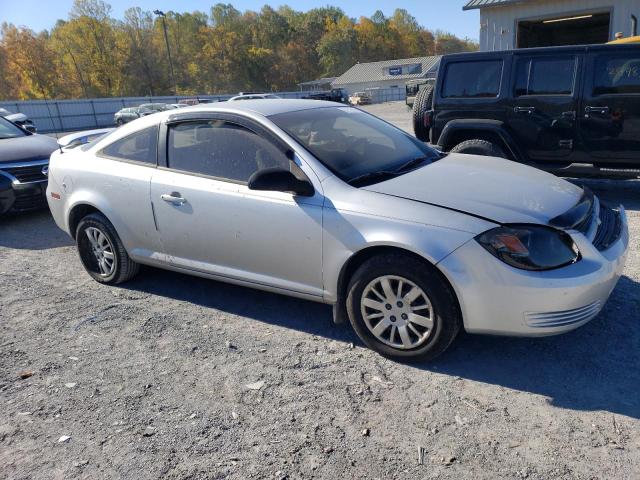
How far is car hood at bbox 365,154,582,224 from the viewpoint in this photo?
3.11 m

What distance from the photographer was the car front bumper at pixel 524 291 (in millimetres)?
2893

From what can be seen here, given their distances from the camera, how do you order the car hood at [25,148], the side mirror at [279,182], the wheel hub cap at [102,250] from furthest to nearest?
the car hood at [25,148], the wheel hub cap at [102,250], the side mirror at [279,182]

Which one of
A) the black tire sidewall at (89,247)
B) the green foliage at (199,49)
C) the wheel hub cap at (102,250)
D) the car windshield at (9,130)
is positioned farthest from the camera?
the green foliage at (199,49)

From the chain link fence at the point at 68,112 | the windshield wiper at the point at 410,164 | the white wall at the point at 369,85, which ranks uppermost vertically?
the windshield wiper at the point at 410,164

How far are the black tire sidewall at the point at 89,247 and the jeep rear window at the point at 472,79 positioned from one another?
16.1 feet

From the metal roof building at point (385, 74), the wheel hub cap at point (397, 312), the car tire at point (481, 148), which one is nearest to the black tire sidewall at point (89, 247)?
the wheel hub cap at point (397, 312)

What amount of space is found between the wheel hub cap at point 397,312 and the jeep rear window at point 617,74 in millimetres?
4732

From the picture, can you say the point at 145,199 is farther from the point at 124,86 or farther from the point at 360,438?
the point at 124,86

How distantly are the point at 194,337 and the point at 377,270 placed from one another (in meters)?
1.49

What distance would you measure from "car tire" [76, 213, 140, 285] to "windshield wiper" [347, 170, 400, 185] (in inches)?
90.3

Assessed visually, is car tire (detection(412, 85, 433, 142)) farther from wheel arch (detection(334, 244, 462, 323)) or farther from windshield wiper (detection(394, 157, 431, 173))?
wheel arch (detection(334, 244, 462, 323))

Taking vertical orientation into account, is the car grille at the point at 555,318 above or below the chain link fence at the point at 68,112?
above

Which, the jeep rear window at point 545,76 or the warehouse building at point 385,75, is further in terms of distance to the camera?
the warehouse building at point 385,75

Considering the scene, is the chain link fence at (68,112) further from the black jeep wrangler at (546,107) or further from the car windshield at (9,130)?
the black jeep wrangler at (546,107)
